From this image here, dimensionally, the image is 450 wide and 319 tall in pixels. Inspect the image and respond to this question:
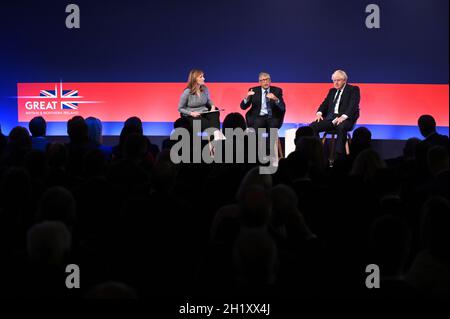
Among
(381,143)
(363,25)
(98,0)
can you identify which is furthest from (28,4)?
(381,143)

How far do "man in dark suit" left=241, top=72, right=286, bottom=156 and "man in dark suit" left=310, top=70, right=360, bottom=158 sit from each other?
582 millimetres

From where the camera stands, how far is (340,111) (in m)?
6.88

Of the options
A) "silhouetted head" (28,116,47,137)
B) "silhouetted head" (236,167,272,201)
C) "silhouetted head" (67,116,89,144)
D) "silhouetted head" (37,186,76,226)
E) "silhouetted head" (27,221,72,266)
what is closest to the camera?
"silhouetted head" (27,221,72,266)

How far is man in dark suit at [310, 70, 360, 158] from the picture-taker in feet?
22.0

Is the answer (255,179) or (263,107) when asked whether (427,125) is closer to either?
(255,179)

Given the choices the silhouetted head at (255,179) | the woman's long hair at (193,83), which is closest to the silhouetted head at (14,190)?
the silhouetted head at (255,179)

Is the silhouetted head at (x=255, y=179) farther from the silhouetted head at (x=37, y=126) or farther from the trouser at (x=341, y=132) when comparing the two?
the trouser at (x=341, y=132)

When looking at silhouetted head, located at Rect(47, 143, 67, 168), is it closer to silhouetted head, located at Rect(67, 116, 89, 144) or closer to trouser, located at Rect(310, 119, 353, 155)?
silhouetted head, located at Rect(67, 116, 89, 144)

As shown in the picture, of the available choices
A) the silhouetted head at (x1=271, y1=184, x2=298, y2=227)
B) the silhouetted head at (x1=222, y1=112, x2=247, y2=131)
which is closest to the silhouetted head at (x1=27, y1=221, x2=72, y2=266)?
the silhouetted head at (x1=271, y1=184, x2=298, y2=227)

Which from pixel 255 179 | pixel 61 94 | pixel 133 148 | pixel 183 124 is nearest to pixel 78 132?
pixel 133 148

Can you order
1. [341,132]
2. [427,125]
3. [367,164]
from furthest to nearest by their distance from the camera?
[341,132], [427,125], [367,164]

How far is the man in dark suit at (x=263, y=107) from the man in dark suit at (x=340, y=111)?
58 cm

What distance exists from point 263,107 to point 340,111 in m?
1.00

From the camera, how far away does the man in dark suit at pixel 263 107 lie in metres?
7.27
